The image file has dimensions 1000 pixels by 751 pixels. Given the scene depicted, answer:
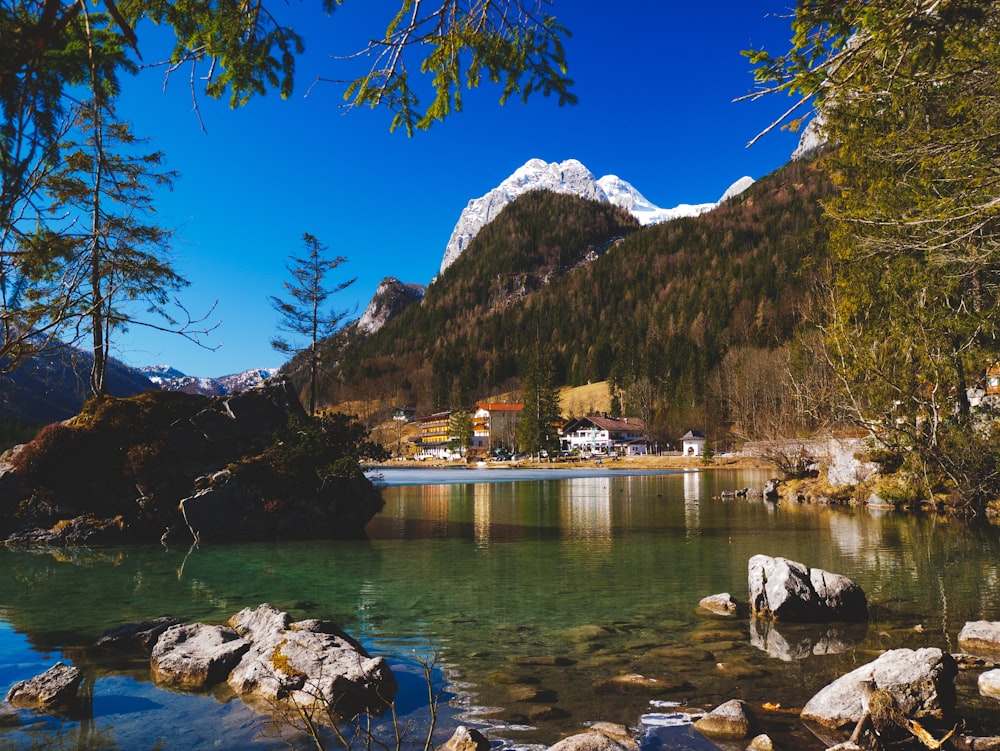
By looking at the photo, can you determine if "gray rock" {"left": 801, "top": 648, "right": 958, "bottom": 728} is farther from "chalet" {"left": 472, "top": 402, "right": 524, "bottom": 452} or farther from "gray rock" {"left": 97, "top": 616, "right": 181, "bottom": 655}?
"chalet" {"left": 472, "top": 402, "right": 524, "bottom": 452}

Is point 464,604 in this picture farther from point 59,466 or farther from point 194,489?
point 59,466

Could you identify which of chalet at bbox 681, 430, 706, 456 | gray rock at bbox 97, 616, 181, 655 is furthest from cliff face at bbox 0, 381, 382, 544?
chalet at bbox 681, 430, 706, 456

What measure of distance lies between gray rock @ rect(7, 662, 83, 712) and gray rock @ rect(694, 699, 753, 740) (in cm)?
801

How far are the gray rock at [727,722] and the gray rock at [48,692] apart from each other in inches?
315

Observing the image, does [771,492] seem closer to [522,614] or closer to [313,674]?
[522,614]

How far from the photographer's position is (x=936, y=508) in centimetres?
2922

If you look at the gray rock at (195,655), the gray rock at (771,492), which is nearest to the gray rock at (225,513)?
the gray rock at (195,655)

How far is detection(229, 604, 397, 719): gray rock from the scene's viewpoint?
797 cm

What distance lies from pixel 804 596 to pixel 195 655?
10.8 metres

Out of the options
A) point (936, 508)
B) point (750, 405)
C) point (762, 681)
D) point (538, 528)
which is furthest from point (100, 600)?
point (750, 405)

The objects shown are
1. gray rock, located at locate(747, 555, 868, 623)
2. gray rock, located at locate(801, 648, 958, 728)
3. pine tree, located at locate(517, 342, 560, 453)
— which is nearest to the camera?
gray rock, located at locate(801, 648, 958, 728)

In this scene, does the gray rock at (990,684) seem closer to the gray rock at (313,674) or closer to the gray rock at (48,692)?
the gray rock at (313,674)

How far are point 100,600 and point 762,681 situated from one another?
1428cm

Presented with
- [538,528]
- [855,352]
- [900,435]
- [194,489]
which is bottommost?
[538,528]
